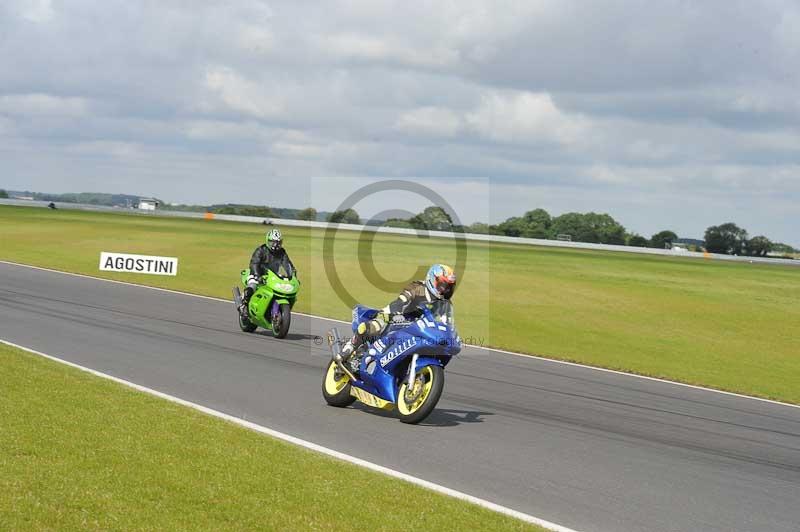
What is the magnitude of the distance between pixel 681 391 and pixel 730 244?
115 m

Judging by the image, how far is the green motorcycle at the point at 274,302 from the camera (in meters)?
18.9

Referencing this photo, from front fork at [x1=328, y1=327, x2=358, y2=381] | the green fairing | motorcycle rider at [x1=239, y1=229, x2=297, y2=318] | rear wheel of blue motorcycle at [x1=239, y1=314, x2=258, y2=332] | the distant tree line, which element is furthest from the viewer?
the distant tree line

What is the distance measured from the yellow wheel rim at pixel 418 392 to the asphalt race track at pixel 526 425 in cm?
21

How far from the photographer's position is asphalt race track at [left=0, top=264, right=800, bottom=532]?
805 centimetres

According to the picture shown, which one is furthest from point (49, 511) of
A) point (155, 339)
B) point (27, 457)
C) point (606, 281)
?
point (606, 281)

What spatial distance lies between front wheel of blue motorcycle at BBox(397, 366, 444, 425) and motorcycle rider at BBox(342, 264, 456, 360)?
30.6 inches

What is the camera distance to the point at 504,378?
51.3 feet

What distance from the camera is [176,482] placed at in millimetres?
7086

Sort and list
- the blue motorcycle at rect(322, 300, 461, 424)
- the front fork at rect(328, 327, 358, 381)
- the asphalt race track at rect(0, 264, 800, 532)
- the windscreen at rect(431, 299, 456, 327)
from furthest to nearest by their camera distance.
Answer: the front fork at rect(328, 327, 358, 381), the windscreen at rect(431, 299, 456, 327), the blue motorcycle at rect(322, 300, 461, 424), the asphalt race track at rect(0, 264, 800, 532)

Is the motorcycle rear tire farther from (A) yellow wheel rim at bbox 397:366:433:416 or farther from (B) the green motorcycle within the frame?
(A) yellow wheel rim at bbox 397:366:433:416

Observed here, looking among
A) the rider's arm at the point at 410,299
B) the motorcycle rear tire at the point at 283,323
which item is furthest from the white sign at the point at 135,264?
the rider's arm at the point at 410,299

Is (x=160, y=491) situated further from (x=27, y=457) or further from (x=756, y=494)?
(x=756, y=494)

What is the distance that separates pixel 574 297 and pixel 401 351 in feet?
82.9

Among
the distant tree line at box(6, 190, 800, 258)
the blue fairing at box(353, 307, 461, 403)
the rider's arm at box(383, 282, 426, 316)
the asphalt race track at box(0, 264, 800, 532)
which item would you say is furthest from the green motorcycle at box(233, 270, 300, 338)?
the distant tree line at box(6, 190, 800, 258)
